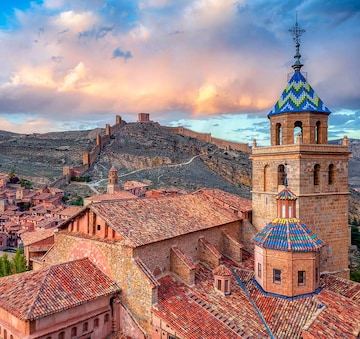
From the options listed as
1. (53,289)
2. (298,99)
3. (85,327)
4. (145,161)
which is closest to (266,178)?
(298,99)

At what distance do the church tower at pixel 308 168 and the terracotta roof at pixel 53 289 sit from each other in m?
10.6

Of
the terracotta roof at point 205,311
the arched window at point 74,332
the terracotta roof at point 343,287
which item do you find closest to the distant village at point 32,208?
the arched window at point 74,332

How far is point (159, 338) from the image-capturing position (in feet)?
44.2

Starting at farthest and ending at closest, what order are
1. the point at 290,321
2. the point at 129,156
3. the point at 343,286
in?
1. the point at 129,156
2. the point at 343,286
3. the point at 290,321

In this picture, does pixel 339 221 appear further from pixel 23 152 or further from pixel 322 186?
pixel 23 152

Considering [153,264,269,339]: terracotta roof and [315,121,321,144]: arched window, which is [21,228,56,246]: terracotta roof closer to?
[153,264,269,339]: terracotta roof

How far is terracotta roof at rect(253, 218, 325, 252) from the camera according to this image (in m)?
15.9

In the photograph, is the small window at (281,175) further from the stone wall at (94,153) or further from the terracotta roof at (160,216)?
the stone wall at (94,153)

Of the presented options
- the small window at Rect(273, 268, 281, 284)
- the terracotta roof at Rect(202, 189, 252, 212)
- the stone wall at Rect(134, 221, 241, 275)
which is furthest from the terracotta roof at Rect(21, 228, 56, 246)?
the small window at Rect(273, 268, 281, 284)

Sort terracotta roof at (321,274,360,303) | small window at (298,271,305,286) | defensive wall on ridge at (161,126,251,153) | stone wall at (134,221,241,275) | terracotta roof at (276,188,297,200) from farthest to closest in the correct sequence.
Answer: defensive wall on ridge at (161,126,251,153) → terracotta roof at (276,188,297,200) → terracotta roof at (321,274,360,303) → small window at (298,271,305,286) → stone wall at (134,221,241,275)

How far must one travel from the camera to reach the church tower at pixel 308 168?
18.9 meters

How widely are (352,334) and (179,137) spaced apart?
108 metres

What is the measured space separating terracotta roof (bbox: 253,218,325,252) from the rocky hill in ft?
183

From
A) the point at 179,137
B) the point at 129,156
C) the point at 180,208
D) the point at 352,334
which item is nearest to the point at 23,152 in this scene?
the point at 129,156
